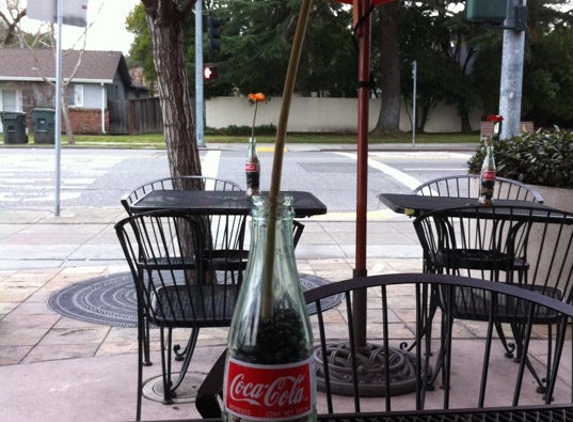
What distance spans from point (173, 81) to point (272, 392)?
4.27 metres

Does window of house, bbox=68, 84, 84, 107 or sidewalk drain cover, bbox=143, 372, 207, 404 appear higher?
window of house, bbox=68, 84, 84, 107

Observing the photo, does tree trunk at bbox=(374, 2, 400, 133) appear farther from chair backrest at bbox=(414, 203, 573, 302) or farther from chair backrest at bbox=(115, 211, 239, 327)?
chair backrest at bbox=(115, 211, 239, 327)

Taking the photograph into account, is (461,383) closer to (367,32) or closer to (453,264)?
(453,264)

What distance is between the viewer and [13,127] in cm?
2361

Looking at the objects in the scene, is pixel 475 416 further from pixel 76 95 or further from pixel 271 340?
pixel 76 95

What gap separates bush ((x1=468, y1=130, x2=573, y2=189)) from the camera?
496 cm

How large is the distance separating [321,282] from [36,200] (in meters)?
6.99

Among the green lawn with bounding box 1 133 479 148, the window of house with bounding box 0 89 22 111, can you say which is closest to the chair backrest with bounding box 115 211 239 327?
the green lawn with bounding box 1 133 479 148

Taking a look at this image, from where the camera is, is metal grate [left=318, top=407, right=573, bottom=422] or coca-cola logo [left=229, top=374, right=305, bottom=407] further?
metal grate [left=318, top=407, right=573, bottom=422]

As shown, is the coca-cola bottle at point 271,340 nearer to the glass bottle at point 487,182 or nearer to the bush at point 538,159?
the glass bottle at point 487,182

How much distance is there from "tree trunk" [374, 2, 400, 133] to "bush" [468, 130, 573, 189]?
73.8ft

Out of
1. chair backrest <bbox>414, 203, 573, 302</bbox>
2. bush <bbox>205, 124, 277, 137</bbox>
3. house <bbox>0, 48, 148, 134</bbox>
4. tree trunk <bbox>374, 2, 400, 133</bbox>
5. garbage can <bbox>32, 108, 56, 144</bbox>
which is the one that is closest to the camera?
chair backrest <bbox>414, 203, 573, 302</bbox>

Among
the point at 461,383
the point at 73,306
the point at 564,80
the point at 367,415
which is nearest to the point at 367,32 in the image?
the point at 461,383

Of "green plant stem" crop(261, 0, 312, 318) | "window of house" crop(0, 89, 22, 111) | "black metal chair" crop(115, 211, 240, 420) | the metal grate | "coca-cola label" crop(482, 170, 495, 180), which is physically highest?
"window of house" crop(0, 89, 22, 111)
